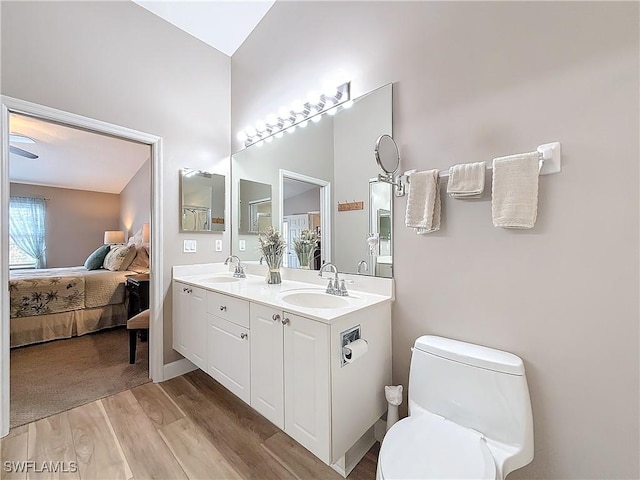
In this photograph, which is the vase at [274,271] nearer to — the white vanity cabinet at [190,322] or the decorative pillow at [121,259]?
the white vanity cabinet at [190,322]

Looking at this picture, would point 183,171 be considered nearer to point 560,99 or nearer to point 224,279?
point 224,279

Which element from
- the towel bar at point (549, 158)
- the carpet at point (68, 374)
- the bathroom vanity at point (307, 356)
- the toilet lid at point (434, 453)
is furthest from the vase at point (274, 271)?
the towel bar at point (549, 158)

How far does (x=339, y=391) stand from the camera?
1.22 m

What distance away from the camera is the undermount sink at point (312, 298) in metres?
1.67

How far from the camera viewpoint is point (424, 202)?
1.37 meters

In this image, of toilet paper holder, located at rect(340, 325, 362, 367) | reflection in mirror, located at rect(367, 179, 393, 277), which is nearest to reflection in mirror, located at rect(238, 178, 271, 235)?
reflection in mirror, located at rect(367, 179, 393, 277)

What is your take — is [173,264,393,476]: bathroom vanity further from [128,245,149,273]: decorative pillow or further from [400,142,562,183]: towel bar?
[128,245,149,273]: decorative pillow

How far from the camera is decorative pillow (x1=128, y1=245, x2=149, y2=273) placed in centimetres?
404

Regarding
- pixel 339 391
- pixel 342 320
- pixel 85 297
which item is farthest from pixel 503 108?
pixel 85 297

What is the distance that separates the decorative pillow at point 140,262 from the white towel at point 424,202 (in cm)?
399

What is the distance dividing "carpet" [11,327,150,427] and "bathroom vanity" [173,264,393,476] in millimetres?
856

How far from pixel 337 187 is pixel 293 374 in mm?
1161

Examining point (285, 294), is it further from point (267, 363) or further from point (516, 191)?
point (516, 191)

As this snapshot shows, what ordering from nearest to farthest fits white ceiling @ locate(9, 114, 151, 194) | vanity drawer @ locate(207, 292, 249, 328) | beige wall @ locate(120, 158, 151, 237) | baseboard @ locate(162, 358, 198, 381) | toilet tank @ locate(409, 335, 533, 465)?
toilet tank @ locate(409, 335, 533, 465)
vanity drawer @ locate(207, 292, 249, 328)
baseboard @ locate(162, 358, 198, 381)
white ceiling @ locate(9, 114, 151, 194)
beige wall @ locate(120, 158, 151, 237)
